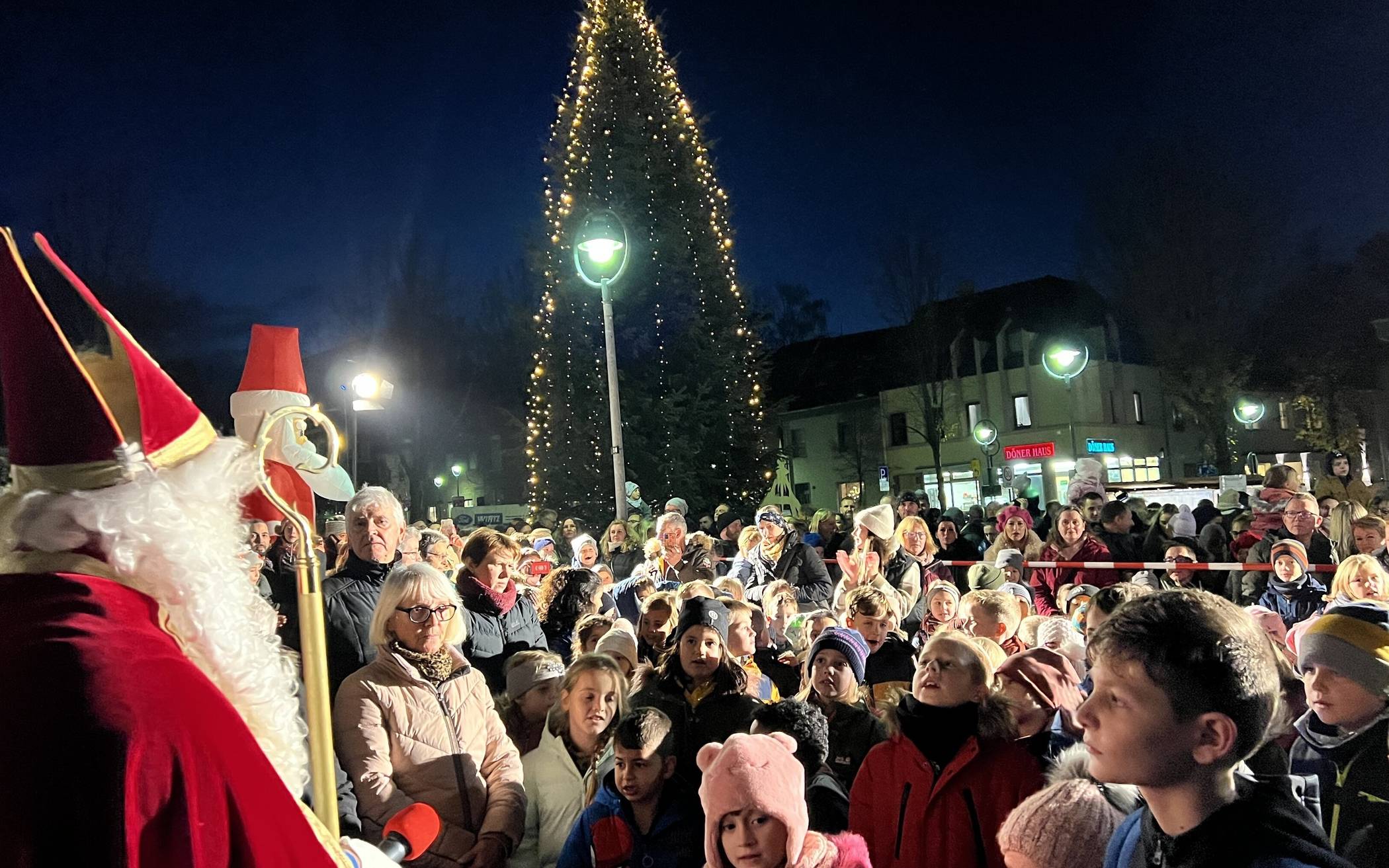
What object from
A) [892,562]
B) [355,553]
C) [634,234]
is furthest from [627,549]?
[634,234]

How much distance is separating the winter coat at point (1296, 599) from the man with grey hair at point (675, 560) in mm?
5051

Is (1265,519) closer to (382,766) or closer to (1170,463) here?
(382,766)

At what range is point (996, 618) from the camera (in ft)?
20.5

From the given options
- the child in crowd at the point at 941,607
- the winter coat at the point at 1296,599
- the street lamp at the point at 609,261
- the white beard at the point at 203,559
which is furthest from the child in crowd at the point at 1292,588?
the white beard at the point at 203,559

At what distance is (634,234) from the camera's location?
1920cm

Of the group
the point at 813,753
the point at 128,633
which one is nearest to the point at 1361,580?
the point at 813,753

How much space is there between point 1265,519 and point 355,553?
9155 millimetres

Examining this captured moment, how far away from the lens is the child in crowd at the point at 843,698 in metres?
4.62

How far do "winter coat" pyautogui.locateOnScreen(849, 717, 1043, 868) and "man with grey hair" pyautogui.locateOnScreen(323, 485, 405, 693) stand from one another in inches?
99.7

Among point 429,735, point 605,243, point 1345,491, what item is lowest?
point 429,735

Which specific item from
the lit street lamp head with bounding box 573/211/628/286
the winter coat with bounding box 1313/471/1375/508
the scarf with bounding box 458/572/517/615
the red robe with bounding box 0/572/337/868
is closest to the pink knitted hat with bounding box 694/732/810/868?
the red robe with bounding box 0/572/337/868

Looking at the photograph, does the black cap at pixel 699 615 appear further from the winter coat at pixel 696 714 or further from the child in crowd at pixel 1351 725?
the child in crowd at pixel 1351 725

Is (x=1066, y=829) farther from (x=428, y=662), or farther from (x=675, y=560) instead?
(x=675, y=560)

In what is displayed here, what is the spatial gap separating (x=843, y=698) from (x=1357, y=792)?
222cm
